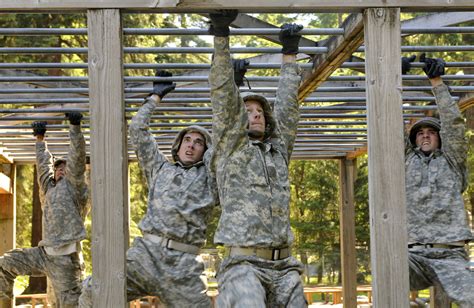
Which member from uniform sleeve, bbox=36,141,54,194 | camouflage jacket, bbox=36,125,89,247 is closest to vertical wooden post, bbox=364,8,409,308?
camouflage jacket, bbox=36,125,89,247

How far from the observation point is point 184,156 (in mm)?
7066

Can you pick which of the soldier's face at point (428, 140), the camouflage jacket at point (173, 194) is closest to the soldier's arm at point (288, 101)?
the camouflage jacket at point (173, 194)

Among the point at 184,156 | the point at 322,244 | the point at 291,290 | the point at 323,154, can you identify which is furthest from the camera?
the point at 322,244

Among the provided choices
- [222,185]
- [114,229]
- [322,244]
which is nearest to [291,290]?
[222,185]

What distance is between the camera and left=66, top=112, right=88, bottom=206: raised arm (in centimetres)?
865

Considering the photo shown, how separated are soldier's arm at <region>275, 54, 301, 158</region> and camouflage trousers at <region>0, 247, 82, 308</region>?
4609mm

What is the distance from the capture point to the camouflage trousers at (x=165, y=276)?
667 centimetres

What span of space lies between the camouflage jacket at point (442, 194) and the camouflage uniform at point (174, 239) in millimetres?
1762

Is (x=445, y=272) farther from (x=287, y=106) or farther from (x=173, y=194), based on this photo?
(x=173, y=194)

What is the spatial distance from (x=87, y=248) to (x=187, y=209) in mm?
14021

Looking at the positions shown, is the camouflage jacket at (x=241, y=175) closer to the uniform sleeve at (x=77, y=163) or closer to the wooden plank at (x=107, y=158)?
the wooden plank at (x=107, y=158)

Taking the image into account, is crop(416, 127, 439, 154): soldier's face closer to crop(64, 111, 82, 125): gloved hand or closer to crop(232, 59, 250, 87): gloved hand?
crop(232, 59, 250, 87): gloved hand

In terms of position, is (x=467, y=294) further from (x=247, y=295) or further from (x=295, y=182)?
(x=295, y=182)

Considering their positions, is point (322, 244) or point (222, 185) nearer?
point (222, 185)
